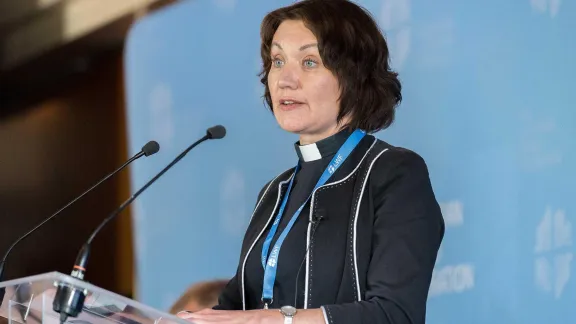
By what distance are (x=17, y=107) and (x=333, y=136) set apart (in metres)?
2.04

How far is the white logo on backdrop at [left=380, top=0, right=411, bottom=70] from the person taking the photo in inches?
118

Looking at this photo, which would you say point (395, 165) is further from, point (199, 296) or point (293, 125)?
point (199, 296)

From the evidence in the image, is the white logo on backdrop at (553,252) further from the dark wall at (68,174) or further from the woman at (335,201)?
the dark wall at (68,174)

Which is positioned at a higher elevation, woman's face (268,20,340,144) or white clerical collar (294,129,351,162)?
woman's face (268,20,340,144)

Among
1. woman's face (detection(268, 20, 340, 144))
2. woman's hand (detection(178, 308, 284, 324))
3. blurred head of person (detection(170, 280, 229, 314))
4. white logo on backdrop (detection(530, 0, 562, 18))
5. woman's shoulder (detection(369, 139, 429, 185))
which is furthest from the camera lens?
blurred head of person (detection(170, 280, 229, 314))

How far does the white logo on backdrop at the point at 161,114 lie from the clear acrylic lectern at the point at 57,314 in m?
1.79

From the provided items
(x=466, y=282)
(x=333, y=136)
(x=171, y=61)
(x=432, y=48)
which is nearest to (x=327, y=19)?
(x=333, y=136)

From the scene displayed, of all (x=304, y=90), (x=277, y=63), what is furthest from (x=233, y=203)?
(x=304, y=90)

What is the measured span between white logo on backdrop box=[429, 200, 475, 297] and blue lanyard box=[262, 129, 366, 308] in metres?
0.70

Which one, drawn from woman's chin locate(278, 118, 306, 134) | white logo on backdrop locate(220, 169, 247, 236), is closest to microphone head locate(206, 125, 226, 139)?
woman's chin locate(278, 118, 306, 134)

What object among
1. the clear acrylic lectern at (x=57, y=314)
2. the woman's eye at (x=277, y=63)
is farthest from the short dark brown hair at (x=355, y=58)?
the clear acrylic lectern at (x=57, y=314)

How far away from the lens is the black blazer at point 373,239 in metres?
1.90

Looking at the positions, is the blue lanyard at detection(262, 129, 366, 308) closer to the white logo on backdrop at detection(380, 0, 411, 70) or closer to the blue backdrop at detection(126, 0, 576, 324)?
the blue backdrop at detection(126, 0, 576, 324)

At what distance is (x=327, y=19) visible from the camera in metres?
2.25
